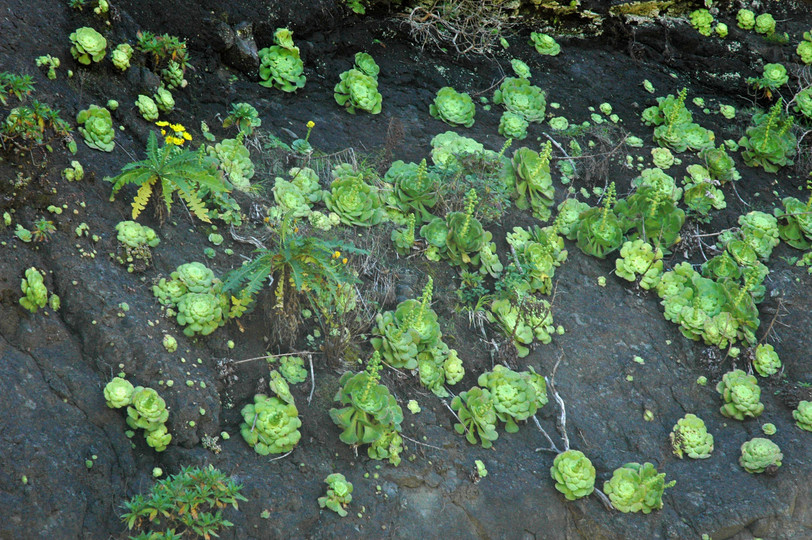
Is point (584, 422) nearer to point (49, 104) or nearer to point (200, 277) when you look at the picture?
point (200, 277)

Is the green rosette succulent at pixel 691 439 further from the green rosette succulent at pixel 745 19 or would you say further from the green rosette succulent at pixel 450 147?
the green rosette succulent at pixel 745 19

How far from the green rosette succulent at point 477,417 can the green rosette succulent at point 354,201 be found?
4.62ft

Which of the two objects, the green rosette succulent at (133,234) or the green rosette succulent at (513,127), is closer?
the green rosette succulent at (133,234)

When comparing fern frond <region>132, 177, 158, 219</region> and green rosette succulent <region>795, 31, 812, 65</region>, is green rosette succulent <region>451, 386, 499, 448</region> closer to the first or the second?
fern frond <region>132, 177, 158, 219</region>

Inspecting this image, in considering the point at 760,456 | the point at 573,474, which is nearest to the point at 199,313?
the point at 573,474

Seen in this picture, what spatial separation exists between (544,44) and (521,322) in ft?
10.8

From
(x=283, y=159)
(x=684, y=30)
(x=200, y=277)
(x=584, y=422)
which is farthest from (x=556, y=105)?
(x=200, y=277)

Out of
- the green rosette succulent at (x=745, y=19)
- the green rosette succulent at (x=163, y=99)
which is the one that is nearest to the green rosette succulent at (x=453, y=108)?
the green rosette succulent at (x=163, y=99)

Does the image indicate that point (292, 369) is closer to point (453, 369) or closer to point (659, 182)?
point (453, 369)

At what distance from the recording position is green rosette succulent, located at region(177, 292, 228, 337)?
12.1 ft

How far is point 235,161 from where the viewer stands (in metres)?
4.65

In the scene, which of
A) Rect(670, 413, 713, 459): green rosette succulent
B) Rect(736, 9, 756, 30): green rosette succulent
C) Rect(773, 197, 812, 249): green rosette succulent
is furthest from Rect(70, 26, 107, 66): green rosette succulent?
Rect(736, 9, 756, 30): green rosette succulent

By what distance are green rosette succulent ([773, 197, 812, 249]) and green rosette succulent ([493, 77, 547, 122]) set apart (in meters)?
2.22

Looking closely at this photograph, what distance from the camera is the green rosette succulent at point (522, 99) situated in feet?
19.5
